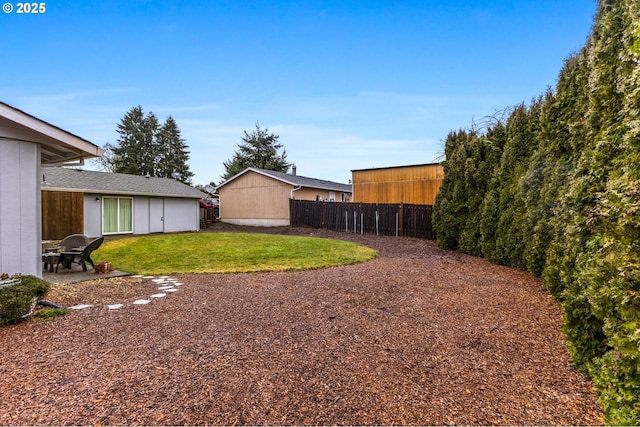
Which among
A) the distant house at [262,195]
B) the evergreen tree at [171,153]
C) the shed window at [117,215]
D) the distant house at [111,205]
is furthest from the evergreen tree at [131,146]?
the shed window at [117,215]

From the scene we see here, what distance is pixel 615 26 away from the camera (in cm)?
352

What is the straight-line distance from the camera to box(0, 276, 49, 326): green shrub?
12.5ft

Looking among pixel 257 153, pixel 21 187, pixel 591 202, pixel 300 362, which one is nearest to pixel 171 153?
pixel 257 153

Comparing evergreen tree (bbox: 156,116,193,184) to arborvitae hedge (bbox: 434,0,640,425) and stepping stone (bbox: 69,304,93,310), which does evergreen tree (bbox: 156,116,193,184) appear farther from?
arborvitae hedge (bbox: 434,0,640,425)

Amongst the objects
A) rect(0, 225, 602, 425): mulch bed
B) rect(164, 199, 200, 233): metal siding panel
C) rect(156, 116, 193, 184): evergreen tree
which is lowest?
rect(0, 225, 602, 425): mulch bed

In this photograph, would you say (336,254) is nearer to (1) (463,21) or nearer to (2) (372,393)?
(2) (372,393)

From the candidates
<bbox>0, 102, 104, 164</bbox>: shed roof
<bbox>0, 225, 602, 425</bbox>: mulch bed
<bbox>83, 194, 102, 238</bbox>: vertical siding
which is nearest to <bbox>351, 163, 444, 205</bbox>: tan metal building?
<bbox>0, 225, 602, 425</bbox>: mulch bed

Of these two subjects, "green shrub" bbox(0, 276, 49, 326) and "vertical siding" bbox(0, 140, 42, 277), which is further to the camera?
"vertical siding" bbox(0, 140, 42, 277)

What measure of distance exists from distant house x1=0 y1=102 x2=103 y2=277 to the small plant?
137 cm

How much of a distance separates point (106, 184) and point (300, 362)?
16.8 meters

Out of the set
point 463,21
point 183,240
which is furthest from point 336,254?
point 463,21

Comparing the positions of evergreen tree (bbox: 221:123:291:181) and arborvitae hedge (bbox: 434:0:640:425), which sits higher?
evergreen tree (bbox: 221:123:291:181)

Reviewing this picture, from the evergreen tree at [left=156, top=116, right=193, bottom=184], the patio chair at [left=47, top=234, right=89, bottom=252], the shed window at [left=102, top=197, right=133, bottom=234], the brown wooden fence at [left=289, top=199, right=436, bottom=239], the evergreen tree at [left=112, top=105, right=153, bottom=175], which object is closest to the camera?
the patio chair at [left=47, top=234, right=89, bottom=252]

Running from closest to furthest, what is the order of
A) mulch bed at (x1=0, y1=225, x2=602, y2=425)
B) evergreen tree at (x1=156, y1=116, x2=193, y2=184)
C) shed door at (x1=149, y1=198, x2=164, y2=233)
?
mulch bed at (x1=0, y1=225, x2=602, y2=425), shed door at (x1=149, y1=198, x2=164, y2=233), evergreen tree at (x1=156, y1=116, x2=193, y2=184)
